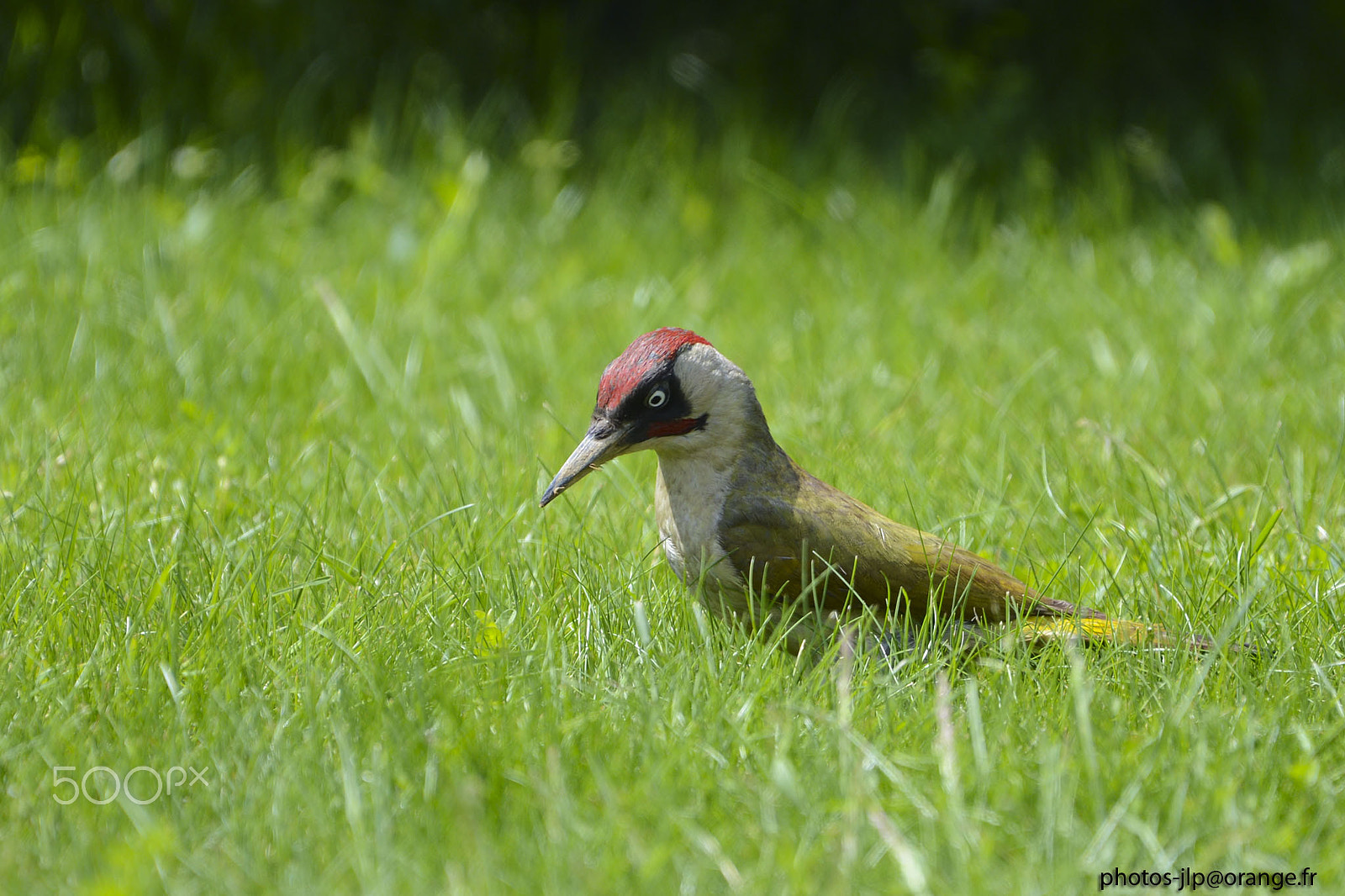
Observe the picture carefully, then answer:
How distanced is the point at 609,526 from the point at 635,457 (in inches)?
39.7

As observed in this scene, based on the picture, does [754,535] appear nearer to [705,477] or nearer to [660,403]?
[705,477]

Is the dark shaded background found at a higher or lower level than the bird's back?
higher

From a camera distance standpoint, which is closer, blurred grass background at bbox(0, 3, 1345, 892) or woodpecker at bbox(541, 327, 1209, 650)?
blurred grass background at bbox(0, 3, 1345, 892)

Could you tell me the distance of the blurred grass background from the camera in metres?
2.21

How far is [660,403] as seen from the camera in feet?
10.1

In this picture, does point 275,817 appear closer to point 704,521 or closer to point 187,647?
point 187,647

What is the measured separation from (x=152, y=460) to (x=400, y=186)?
2510 mm

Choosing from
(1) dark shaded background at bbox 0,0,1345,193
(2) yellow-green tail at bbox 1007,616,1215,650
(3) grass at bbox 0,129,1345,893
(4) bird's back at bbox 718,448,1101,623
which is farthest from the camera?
(1) dark shaded background at bbox 0,0,1345,193

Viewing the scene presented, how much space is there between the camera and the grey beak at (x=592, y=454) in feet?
9.93

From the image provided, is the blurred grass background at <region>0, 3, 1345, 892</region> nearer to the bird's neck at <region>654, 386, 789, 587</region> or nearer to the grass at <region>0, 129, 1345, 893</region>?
the grass at <region>0, 129, 1345, 893</region>

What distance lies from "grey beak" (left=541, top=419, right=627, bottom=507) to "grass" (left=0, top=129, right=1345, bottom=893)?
0.21 metres

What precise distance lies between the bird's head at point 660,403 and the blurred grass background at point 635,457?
0.27m

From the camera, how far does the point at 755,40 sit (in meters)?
7.43

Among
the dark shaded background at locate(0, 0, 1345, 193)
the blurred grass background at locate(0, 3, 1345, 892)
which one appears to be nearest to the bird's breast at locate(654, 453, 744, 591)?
the blurred grass background at locate(0, 3, 1345, 892)
